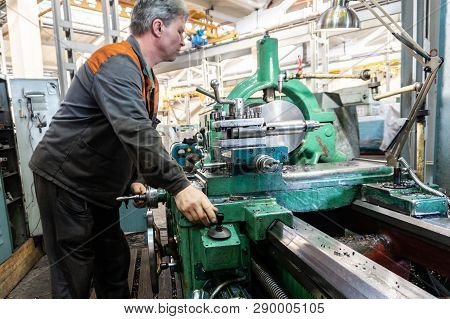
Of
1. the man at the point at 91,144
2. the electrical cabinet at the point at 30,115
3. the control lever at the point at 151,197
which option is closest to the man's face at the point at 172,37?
the man at the point at 91,144

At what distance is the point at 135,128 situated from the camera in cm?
85

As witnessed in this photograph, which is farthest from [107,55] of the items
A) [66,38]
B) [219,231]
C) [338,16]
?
[66,38]

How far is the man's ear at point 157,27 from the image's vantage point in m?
1.05

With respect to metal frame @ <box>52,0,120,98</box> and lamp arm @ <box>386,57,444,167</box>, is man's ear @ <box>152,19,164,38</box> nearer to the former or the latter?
lamp arm @ <box>386,57,444,167</box>

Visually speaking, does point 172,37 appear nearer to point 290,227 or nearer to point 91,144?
point 91,144

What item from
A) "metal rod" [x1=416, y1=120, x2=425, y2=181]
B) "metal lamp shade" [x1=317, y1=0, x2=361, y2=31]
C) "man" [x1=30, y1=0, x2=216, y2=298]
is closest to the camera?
"man" [x1=30, y1=0, x2=216, y2=298]

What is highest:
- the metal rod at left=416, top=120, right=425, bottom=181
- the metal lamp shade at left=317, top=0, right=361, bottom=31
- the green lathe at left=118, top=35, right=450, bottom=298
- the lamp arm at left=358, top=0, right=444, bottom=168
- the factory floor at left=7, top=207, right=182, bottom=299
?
the metal lamp shade at left=317, top=0, right=361, bottom=31

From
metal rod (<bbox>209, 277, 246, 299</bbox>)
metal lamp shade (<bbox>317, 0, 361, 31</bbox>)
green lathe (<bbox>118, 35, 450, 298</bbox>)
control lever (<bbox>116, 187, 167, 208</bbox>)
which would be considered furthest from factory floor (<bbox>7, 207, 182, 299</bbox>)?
metal lamp shade (<bbox>317, 0, 361, 31</bbox>)

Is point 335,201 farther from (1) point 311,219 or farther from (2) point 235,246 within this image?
(2) point 235,246

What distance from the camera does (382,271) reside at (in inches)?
24.6

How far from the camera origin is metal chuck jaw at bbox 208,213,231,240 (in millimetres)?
857

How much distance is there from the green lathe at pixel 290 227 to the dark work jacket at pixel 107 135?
166mm

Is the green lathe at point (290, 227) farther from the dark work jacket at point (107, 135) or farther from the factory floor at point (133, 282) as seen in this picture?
the factory floor at point (133, 282)
